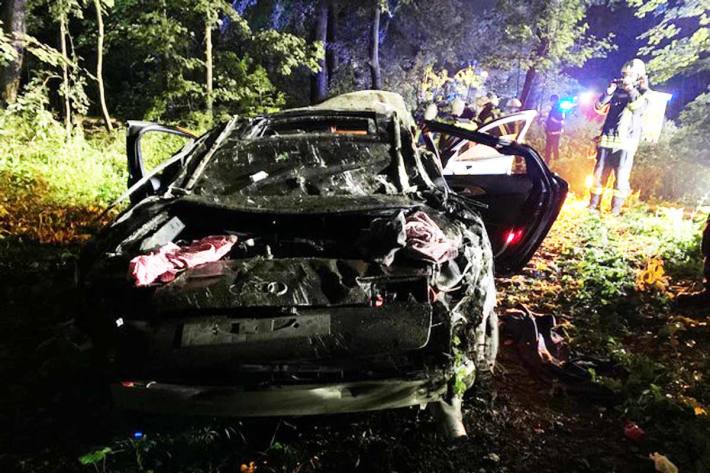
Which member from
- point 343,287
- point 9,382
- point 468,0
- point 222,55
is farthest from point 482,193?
point 468,0

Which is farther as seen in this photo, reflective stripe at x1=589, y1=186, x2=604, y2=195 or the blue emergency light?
the blue emergency light

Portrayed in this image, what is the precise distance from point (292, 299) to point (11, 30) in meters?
8.38

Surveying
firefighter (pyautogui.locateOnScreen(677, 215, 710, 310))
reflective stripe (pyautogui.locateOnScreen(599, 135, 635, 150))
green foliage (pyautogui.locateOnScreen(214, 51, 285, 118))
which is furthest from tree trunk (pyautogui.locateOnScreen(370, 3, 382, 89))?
firefighter (pyautogui.locateOnScreen(677, 215, 710, 310))

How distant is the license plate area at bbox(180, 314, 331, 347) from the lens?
215cm

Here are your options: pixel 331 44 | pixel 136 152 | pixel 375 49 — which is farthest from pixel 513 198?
pixel 331 44

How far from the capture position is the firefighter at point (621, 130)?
22.4 ft

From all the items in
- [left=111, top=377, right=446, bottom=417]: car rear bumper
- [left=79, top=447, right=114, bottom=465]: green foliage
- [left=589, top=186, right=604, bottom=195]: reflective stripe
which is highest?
[left=589, top=186, right=604, bottom=195]: reflective stripe

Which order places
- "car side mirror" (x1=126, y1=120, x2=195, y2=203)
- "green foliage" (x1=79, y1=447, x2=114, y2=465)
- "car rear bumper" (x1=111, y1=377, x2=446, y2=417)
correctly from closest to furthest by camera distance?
"car rear bumper" (x1=111, y1=377, x2=446, y2=417)
"green foliage" (x1=79, y1=447, x2=114, y2=465)
"car side mirror" (x1=126, y1=120, x2=195, y2=203)

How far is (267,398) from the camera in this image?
6.66 feet

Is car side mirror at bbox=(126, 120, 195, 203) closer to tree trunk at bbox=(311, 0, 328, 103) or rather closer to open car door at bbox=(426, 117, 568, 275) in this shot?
open car door at bbox=(426, 117, 568, 275)

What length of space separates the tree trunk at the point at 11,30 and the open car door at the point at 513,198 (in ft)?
24.1

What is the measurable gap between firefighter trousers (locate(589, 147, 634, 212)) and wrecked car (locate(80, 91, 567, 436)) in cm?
495

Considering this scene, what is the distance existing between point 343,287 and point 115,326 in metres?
1.11

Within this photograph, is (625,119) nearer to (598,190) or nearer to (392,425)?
(598,190)
